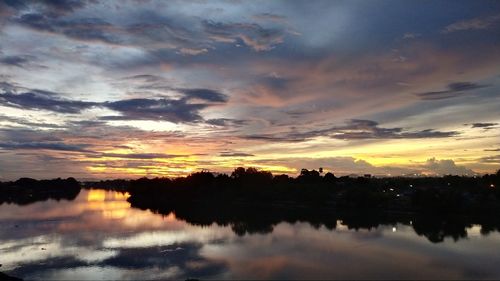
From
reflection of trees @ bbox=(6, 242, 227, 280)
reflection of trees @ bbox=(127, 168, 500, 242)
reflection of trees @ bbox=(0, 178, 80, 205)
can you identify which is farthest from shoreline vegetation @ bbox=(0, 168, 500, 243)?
reflection of trees @ bbox=(0, 178, 80, 205)

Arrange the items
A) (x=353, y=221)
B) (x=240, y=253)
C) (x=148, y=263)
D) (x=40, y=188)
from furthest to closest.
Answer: (x=40, y=188), (x=353, y=221), (x=240, y=253), (x=148, y=263)

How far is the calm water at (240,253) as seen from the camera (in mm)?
21062

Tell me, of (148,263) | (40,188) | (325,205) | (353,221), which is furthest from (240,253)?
(40,188)

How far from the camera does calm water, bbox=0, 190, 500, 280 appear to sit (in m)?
21.1

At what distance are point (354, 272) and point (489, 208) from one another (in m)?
31.8

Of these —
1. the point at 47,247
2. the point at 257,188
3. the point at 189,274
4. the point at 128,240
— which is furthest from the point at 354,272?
the point at 257,188

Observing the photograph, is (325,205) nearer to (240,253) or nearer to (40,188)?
(240,253)

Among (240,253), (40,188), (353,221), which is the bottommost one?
(240,253)

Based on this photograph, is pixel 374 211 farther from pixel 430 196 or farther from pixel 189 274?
pixel 189 274

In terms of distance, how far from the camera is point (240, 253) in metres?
26.0

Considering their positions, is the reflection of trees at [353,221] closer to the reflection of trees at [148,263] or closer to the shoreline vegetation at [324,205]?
the shoreline vegetation at [324,205]

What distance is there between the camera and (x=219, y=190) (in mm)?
75250

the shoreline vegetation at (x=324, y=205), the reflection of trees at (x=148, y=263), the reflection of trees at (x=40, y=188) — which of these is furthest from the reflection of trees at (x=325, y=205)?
the reflection of trees at (x=40, y=188)

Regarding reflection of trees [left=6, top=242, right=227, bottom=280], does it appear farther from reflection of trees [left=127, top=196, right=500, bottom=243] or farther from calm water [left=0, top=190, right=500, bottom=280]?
reflection of trees [left=127, top=196, right=500, bottom=243]
